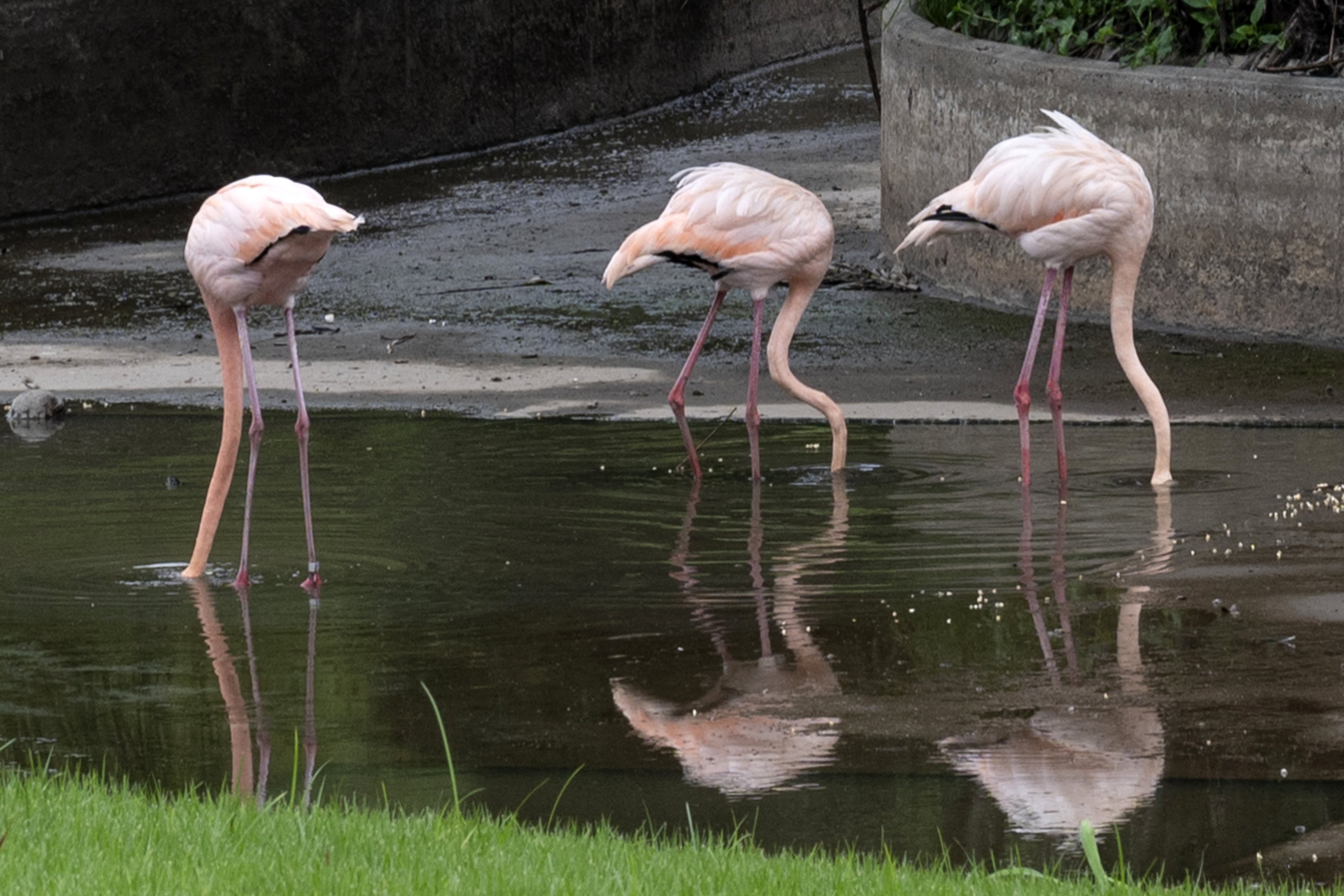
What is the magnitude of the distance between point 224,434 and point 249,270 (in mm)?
595

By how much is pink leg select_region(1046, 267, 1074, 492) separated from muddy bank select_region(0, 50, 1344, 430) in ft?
2.62

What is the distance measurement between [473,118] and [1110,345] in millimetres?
8273

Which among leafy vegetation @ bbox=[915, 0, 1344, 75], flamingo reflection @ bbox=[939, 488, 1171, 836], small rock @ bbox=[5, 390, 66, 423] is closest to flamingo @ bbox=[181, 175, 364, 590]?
flamingo reflection @ bbox=[939, 488, 1171, 836]

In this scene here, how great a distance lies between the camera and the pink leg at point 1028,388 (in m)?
7.42

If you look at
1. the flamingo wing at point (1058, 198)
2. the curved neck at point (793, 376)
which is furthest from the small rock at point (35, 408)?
the flamingo wing at point (1058, 198)

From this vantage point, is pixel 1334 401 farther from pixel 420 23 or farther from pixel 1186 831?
pixel 420 23

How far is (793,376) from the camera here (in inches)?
337

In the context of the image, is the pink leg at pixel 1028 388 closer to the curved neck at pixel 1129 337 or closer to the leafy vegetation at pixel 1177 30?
the curved neck at pixel 1129 337

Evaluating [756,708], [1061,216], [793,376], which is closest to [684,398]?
[793,376]

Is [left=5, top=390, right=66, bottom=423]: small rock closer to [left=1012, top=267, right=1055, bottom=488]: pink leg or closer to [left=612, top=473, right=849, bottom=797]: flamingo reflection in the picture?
[left=612, top=473, right=849, bottom=797]: flamingo reflection

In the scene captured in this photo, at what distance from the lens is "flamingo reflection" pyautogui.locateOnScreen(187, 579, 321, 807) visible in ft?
14.2

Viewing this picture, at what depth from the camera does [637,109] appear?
18.4 m

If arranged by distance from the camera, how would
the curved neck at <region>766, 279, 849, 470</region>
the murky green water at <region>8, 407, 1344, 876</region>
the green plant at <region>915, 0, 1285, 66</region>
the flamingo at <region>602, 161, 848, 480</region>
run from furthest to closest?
1. the green plant at <region>915, 0, 1285, 66</region>
2. the flamingo at <region>602, 161, 848, 480</region>
3. the curved neck at <region>766, 279, 849, 470</region>
4. the murky green water at <region>8, 407, 1344, 876</region>

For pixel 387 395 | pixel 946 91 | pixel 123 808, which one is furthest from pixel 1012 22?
pixel 123 808
